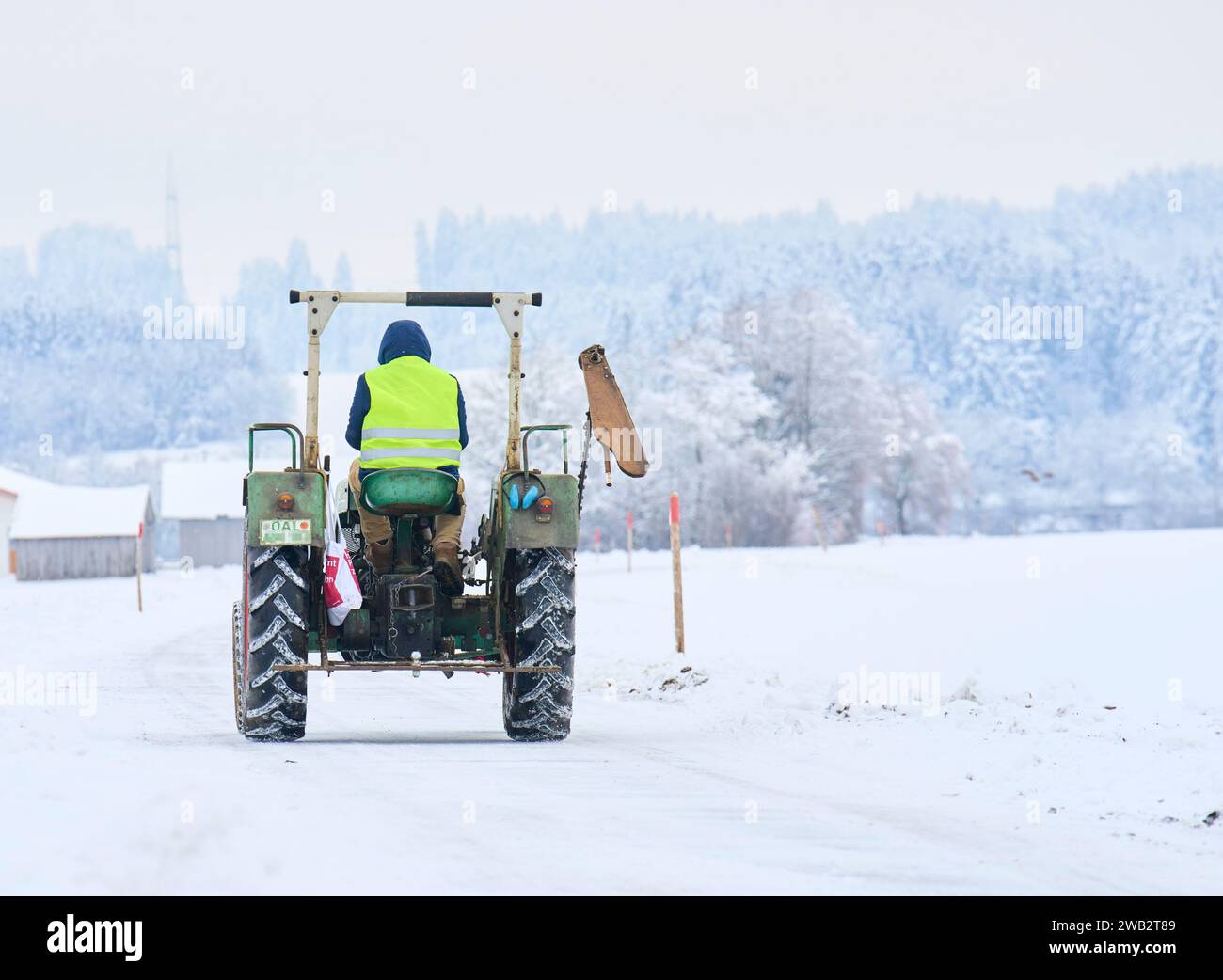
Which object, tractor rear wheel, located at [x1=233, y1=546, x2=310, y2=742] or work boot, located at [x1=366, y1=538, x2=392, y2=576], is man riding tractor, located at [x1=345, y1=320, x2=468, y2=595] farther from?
tractor rear wheel, located at [x1=233, y1=546, x2=310, y2=742]

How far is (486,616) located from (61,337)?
150m

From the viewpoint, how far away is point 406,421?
10.4 metres

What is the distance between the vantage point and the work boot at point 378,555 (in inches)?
418

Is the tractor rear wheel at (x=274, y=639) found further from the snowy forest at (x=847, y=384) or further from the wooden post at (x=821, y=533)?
the snowy forest at (x=847, y=384)

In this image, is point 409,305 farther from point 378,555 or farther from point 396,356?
point 378,555

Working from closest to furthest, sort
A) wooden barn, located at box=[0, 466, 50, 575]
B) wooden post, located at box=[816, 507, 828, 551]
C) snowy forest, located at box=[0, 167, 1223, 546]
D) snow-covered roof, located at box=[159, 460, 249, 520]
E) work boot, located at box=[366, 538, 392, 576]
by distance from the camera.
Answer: work boot, located at box=[366, 538, 392, 576] < wooden post, located at box=[816, 507, 828, 551] < snowy forest, located at box=[0, 167, 1223, 546] < wooden barn, located at box=[0, 466, 50, 575] < snow-covered roof, located at box=[159, 460, 249, 520]

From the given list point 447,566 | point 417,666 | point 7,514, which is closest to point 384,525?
point 447,566

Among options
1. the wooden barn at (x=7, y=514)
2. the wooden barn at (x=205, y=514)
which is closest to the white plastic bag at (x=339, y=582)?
the wooden barn at (x=7, y=514)

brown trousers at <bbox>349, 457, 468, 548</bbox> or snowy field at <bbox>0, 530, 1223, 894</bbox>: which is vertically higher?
brown trousers at <bbox>349, 457, 468, 548</bbox>

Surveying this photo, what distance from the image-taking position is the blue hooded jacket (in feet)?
34.0

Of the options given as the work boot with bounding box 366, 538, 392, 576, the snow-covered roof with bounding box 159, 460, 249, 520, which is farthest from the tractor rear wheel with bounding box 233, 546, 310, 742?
the snow-covered roof with bounding box 159, 460, 249, 520

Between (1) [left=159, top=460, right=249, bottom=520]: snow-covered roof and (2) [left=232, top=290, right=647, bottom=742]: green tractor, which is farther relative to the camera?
(1) [left=159, top=460, right=249, bottom=520]: snow-covered roof
